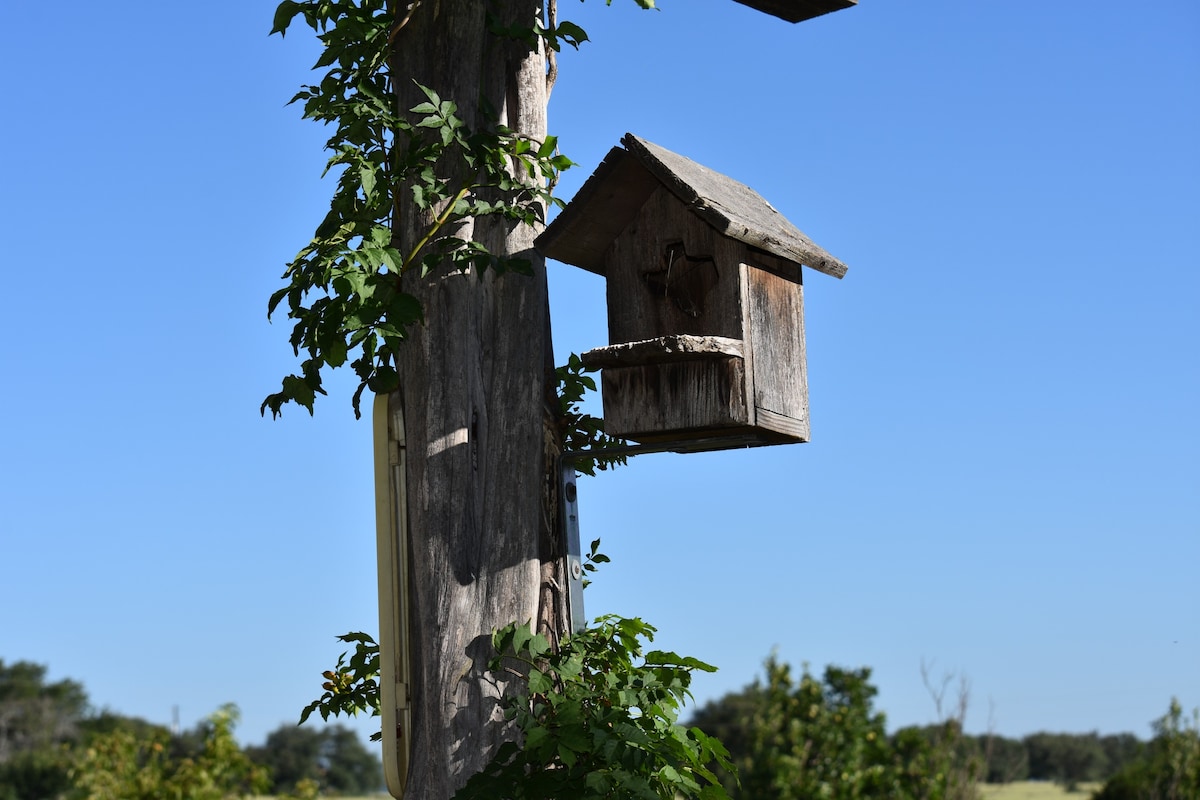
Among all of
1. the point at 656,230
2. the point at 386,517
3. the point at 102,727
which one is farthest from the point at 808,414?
the point at 102,727

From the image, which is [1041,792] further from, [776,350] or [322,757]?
[776,350]

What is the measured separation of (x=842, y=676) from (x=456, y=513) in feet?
41.4

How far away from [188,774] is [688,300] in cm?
984

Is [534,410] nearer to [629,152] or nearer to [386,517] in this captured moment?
[386,517]

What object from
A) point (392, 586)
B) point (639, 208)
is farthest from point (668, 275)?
point (392, 586)

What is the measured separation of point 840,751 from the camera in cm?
1459

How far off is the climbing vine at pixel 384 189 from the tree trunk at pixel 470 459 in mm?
67

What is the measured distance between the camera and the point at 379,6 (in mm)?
3822

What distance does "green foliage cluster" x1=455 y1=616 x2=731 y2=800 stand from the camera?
3.23 m

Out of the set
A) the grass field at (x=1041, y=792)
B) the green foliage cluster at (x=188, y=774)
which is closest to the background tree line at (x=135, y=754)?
the green foliage cluster at (x=188, y=774)

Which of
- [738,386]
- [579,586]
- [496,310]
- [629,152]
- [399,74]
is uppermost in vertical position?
[399,74]

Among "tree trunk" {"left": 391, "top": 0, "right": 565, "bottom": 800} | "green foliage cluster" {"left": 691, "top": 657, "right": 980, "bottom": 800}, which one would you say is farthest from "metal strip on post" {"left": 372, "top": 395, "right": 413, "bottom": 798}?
"green foliage cluster" {"left": 691, "top": 657, "right": 980, "bottom": 800}

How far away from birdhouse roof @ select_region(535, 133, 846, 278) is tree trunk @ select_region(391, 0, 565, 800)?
0.15 m

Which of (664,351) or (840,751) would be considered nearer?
(664,351)
